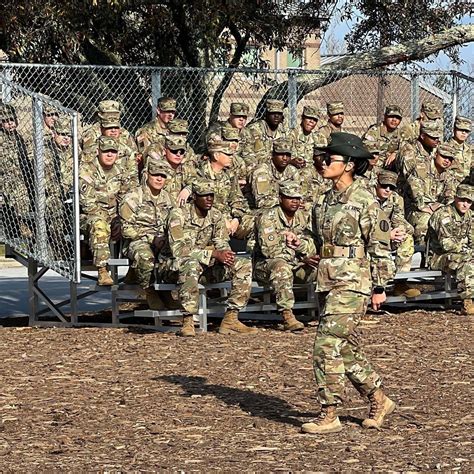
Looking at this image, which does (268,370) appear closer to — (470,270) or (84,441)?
(84,441)

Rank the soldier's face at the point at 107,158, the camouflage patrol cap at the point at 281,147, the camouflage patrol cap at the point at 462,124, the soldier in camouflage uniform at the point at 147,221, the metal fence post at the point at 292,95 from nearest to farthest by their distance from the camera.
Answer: the soldier in camouflage uniform at the point at 147,221 < the soldier's face at the point at 107,158 < the camouflage patrol cap at the point at 281,147 < the metal fence post at the point at 292,95 < the camouflage patrol cap at the point at 462,124

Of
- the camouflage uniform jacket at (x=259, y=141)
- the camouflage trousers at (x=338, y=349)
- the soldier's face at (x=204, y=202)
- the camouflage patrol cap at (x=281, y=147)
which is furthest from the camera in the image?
the camouflage uniform jacket at (x=259, y=141)

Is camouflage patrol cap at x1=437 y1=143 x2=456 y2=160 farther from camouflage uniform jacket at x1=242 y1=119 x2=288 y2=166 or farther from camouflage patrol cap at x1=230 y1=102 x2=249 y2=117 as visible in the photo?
camouflage patrol cap at x1=230 y1=102 x2=249 y2=117

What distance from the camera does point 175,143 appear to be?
535 inches

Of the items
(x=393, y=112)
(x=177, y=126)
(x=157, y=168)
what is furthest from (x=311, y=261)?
(x=393, y=112)

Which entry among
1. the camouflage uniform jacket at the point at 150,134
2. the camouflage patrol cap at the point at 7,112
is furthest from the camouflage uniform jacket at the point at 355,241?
the camouflage uniform jacket at the point at 150,134

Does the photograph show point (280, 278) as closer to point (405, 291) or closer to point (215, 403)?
point (405, 291)

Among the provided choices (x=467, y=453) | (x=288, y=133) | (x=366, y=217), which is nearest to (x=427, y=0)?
(x=288, y=133)

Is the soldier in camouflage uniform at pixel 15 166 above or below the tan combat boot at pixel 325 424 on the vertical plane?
above

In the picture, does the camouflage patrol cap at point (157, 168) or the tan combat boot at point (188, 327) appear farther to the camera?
the camouflage patrol cap at point (157, 168)

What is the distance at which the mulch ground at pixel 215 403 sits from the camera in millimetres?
8031

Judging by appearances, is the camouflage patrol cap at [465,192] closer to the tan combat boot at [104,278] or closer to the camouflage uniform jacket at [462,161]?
the camouflage uniform jacket at [462,161]

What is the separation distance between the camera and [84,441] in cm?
853

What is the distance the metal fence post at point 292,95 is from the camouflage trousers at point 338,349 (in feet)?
22.5
